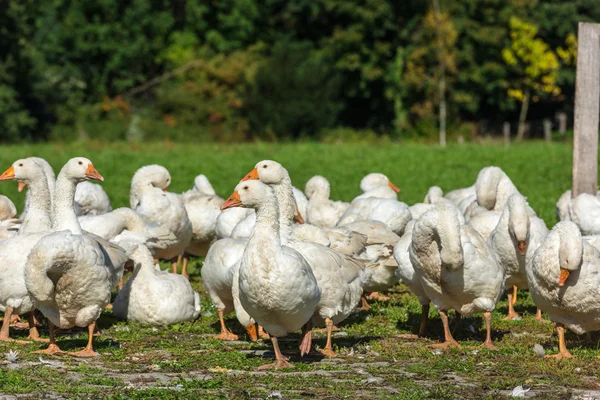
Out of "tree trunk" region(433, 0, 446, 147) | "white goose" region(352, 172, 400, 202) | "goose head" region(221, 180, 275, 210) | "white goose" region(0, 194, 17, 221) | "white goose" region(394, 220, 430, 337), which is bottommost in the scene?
"white goose" region(394, 220, 430, 337)

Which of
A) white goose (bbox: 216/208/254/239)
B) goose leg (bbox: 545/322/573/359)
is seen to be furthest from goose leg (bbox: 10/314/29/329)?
goose leg (bbox: 545/322/573/359)

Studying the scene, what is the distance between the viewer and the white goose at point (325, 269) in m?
10.1

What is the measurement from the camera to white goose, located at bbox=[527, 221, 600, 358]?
9.62 meters

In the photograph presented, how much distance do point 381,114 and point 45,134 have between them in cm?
1929

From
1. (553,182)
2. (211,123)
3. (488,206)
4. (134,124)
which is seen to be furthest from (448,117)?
(488,206)

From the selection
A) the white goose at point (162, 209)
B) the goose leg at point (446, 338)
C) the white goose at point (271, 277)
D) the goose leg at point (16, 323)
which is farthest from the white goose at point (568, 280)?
the white goose at point (162, 209)

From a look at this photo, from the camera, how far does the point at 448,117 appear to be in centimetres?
5388

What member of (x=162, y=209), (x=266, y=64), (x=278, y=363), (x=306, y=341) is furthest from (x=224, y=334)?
(x=266, y=64)

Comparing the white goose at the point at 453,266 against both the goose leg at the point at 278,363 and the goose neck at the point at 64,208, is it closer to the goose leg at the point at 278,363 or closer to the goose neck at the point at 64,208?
the goose leg at the point at 278,363

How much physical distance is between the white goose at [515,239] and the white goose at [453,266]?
1061 mm

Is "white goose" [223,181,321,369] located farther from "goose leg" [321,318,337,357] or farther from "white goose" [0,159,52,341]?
"white goose" [0,159,52,341]

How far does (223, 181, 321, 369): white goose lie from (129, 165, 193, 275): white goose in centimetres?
551

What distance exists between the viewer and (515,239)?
1196cm

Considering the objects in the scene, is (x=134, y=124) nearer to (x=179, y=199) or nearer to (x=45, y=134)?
(x=45, y=134)
